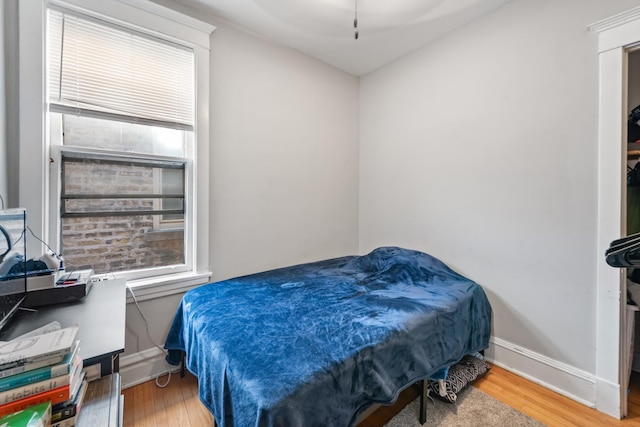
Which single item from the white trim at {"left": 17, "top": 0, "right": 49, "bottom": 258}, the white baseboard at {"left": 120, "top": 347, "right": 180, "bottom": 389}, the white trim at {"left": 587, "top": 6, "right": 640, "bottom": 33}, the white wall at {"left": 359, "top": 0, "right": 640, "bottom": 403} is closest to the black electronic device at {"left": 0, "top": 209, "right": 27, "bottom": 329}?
the white trim at {"left": 17, "top": 0, "right": 49, "bottom": 258}

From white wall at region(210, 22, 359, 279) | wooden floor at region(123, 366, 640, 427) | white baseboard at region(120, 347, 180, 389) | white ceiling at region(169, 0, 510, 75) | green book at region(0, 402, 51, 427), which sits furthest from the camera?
white wall at region(210, 22, 359, 279)

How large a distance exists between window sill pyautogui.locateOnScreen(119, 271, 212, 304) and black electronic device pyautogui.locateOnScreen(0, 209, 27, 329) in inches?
24.3

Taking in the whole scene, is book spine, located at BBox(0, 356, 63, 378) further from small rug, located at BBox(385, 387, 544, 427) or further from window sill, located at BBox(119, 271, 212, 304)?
small rug, located at BBox(385, 387, 544, 427)

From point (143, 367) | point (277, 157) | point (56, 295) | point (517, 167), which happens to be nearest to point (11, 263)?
point (56, 295)

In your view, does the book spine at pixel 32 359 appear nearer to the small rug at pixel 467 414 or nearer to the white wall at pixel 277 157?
the white wall at pixel 277 157

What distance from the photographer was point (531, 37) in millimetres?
1885

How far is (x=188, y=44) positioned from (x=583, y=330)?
10.8 feet

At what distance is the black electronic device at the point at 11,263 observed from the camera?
1050 mm

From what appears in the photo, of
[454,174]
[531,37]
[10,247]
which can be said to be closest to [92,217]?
[10,247]

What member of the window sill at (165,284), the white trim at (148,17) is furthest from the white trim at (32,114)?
the window sill at (165,284)

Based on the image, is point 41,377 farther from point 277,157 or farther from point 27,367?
point 277,157

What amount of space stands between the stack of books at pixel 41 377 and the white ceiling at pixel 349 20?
225cm

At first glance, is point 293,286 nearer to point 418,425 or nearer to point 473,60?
point 418,425

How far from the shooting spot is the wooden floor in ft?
5.07
